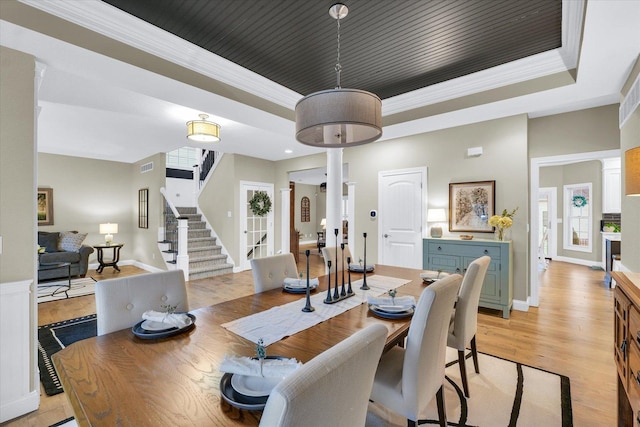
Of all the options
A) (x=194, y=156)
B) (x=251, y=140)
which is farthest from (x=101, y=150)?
(x=251, y=140)

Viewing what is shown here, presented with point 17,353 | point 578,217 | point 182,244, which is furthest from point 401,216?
point 578,217

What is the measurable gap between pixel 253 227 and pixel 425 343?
5748 millimetres

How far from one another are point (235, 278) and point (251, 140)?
8.79 ft

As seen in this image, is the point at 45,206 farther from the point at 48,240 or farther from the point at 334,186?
the point at 334,186

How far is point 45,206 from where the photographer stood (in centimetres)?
632

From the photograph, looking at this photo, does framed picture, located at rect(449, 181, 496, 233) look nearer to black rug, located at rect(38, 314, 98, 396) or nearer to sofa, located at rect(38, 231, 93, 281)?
black rug, located at rect(38, 314, 98, 396)

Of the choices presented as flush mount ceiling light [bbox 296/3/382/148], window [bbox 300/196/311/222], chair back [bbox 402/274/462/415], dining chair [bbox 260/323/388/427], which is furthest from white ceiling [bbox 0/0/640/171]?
window [bbox 300/196/311/222]

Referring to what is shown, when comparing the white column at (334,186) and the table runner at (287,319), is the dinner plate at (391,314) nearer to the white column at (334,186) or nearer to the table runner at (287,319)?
the table runner at (287,319)

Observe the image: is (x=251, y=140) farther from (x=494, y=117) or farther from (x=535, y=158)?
(x=535, y=158)

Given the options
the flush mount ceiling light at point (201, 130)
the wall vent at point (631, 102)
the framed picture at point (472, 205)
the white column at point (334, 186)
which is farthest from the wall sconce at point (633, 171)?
the flush mount ceiling light at point (201, 130)

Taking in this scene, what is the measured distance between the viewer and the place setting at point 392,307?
5.35 ft

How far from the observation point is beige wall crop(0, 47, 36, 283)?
6.37 ft

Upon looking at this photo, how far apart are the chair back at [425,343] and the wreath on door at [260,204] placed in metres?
5.51

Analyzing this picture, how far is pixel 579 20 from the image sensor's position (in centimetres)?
217
